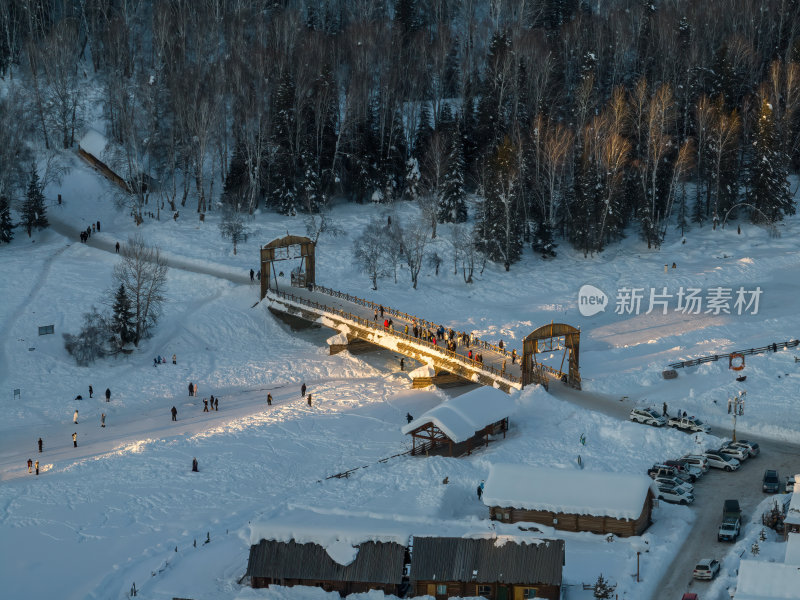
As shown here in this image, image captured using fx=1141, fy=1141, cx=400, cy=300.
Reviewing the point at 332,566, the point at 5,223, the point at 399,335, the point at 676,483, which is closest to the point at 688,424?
the point at 676,483

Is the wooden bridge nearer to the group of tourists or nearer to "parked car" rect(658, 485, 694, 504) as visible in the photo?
"parked car" rect(658, 485, 694, 504)

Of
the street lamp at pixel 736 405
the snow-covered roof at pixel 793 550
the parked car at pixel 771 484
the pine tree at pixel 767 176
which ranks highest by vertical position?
the pine tree at pixel 767 176

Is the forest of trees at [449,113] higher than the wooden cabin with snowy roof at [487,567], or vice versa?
the forest of trees at [449,113]

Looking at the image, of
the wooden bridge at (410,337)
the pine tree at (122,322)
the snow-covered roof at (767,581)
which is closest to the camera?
the snow-covered roof at (767,581)

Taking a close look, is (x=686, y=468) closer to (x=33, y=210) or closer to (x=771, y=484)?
(x=771, y=484)

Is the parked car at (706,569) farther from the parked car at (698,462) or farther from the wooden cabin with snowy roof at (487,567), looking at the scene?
the parked car at (698,462)

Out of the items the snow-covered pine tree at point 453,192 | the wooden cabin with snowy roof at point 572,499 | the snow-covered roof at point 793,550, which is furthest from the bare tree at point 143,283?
the snow-covered roof at point 793,550
